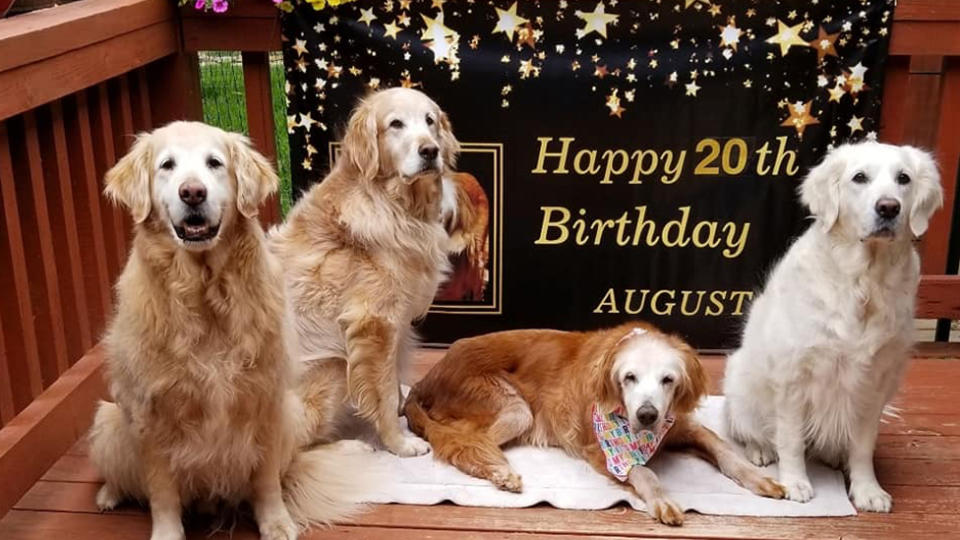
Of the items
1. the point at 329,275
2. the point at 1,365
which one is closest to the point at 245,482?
the point at 329,275

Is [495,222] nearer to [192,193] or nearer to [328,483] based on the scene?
[328,483]

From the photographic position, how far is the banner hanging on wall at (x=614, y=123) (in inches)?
134

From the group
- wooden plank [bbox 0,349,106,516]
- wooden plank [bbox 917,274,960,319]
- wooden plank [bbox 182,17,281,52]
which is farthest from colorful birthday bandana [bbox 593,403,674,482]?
wooden plank [bbox 182,17,281,52]

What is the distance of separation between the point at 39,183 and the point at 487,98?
1659 millimetres

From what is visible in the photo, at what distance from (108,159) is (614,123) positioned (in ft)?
6.48

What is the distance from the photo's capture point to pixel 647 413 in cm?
253

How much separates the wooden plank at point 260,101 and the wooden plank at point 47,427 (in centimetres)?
96

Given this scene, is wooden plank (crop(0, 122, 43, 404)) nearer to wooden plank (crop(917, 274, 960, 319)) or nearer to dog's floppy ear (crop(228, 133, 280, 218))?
dog's floppy ear (crop(228, 133, 280, 218))

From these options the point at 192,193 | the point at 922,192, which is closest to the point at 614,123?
the point at 922,192

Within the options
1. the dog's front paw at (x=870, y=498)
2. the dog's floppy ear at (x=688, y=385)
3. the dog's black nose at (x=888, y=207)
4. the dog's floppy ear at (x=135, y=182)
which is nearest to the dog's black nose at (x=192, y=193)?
the dog's floppy ear at (x=135, y=182)

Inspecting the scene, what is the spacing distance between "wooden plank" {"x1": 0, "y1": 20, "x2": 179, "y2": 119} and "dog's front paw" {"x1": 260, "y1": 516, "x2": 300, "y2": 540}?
1364 mm

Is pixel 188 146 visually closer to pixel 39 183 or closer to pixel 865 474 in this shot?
pixel 39 183

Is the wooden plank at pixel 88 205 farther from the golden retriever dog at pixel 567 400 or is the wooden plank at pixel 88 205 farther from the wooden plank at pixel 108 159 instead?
the golden retriever dog at pixel 567 400

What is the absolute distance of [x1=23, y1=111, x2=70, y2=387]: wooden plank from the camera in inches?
110
